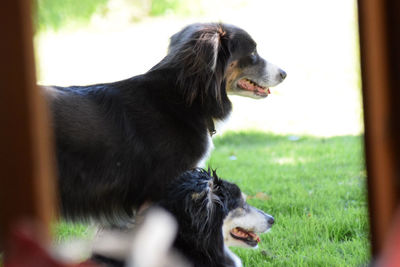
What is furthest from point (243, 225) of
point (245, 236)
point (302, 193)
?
point (302, 193)

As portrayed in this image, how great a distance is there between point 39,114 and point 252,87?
3445 mm

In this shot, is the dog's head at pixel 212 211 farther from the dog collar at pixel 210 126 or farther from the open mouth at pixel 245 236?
Answer: the dog collar at pixel 210 126

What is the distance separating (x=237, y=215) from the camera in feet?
13.6

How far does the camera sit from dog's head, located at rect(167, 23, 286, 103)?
4.12 meters

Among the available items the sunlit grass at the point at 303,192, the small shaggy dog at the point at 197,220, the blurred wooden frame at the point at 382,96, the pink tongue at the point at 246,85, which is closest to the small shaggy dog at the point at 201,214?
the small shaggy dog at the point at 197,220

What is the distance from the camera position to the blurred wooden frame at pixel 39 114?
134 centimetres

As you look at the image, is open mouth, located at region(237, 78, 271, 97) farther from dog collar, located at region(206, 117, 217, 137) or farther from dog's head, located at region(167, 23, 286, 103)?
dog collar, located at region(206, 117, 217, 137)

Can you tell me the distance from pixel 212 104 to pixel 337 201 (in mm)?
1943

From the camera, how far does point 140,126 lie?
3.77 metres

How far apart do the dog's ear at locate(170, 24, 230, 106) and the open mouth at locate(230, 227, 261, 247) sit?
38.0 inches

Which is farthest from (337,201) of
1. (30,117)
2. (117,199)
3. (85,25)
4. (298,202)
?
(85,25)

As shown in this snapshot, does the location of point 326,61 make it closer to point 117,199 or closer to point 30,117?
point 117,199

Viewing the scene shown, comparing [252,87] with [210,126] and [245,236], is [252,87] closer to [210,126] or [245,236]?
[210,126]

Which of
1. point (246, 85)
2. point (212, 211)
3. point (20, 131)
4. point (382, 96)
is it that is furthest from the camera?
point (246, 85)
